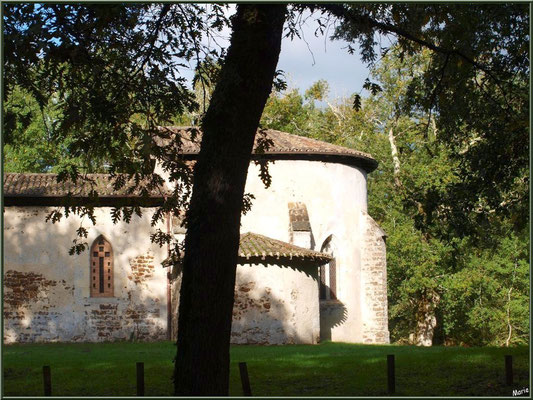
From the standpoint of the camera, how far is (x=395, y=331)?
39.6 metres

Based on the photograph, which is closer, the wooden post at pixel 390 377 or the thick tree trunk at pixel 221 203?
the thick tree trunk at pixel 221 203

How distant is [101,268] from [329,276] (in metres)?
8.09

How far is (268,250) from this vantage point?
2234cm

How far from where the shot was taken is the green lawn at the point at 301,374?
12.7 metres

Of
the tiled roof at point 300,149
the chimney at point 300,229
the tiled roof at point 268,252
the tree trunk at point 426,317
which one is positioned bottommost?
the tree trunk at point 426,317

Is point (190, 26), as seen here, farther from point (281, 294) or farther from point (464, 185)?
point (281, 294)

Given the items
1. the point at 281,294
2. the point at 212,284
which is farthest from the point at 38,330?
the point at 212,284

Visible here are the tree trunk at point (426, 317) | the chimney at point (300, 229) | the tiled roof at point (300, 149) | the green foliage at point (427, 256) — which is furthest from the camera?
the tree trunk at point (426, 317)

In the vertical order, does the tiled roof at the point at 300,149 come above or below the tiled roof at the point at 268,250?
above

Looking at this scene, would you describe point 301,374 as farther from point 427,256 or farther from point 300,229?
point 427,256

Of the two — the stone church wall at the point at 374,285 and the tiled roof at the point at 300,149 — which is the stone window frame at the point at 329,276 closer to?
the stone church wall at the point at 374,285

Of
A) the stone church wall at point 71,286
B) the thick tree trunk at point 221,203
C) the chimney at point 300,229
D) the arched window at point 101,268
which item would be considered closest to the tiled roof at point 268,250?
the chimney at point 300,229

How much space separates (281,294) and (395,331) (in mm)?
18629

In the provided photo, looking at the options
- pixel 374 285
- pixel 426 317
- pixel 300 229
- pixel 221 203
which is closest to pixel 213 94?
pixel 221 203
